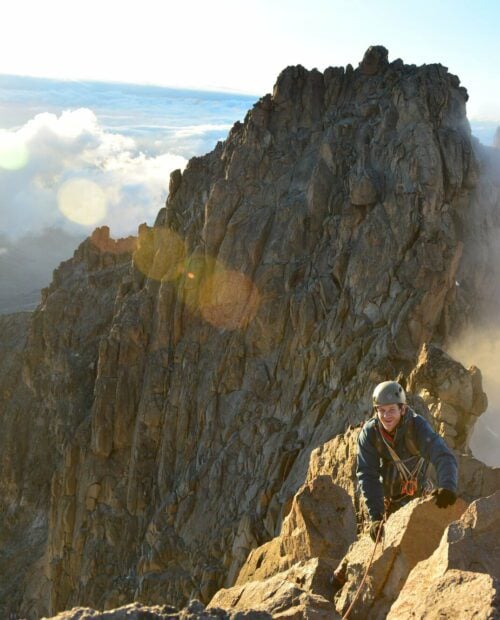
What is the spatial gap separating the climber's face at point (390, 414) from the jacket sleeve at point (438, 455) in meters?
0.39

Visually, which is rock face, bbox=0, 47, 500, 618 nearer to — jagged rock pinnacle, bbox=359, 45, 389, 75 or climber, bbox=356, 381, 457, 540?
jagged rock pinnacle, bbox=359, 45, 389, 75

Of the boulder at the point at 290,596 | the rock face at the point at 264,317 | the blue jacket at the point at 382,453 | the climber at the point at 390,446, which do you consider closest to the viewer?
the boulder at the point at 290,596

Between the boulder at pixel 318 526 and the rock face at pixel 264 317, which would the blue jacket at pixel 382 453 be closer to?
the boulder at pixel 318 526

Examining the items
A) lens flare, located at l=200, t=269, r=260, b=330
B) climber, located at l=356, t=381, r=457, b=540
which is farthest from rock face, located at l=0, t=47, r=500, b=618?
climber, located at l=356, t=381, r=457, b=540

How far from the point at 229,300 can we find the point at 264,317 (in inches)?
185

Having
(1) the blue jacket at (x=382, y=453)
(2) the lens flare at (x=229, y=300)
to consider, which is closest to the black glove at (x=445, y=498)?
(1) the blue jacket at (x=382, y=453)

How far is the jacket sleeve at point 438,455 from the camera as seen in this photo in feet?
37.0

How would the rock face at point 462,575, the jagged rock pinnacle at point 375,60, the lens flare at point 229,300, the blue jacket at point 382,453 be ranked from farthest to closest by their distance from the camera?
the jagged rock pinnacle at point 375,60 → the lens flare at point 229,300 → the blue jacket at point 382,453 → the rock face at point 462,575

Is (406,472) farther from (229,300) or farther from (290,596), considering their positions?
(229,300)

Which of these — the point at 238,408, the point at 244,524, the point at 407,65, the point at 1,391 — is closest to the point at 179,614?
the point at 244,524

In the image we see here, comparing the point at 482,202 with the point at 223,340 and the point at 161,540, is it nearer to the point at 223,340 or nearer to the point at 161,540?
the point at 223,340

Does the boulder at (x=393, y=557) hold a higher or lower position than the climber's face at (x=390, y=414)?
lower

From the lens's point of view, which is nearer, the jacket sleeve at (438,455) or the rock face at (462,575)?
the rock face at (462,575)

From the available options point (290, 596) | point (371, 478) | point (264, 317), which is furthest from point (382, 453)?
point (264, 317)
